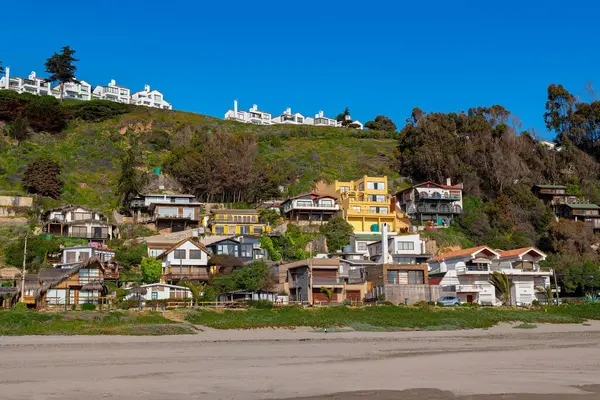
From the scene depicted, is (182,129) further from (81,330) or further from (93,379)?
(93,379)

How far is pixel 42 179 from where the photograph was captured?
73.6 m

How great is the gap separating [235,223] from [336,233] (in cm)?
1140

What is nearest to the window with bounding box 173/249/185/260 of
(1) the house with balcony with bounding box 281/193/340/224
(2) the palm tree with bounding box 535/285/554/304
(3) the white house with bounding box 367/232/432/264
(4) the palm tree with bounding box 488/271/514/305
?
(3) the white house with bounding box 367/232/432/264

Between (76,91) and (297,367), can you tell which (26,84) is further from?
(297,367)

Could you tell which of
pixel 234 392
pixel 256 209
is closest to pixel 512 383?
pixel 234 392

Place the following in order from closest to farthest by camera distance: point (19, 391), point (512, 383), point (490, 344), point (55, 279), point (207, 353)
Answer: point (19, 391), point (512, 383), point (207, 353), point (490, 344), point (55, 279)

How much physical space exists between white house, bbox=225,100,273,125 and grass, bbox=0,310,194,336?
12129 cm

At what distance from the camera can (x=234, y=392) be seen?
15.4m

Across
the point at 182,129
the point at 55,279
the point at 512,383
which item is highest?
the point at 182,129

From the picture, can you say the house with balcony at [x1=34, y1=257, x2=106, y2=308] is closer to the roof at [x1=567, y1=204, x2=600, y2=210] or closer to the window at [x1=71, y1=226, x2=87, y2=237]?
the window at [x1=71, y1=226, x2=87, y2=237]

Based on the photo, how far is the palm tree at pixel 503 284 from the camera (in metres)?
54.8

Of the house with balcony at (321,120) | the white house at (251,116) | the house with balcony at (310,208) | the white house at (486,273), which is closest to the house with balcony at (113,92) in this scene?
the white house at (251,116)

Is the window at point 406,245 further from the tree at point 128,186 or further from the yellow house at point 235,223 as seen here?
the tree at point 128,186

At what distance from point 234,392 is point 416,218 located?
219ft
